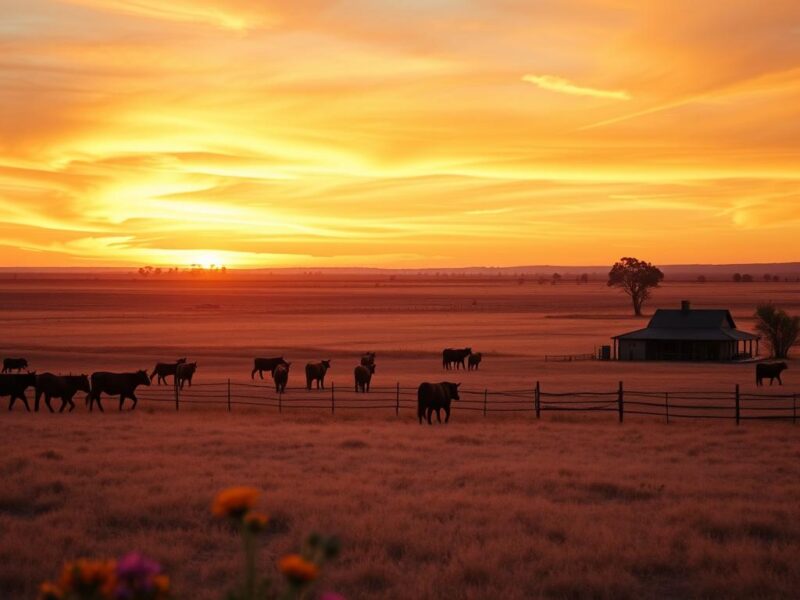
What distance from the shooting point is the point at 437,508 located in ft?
42.1

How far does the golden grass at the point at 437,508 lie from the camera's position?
990 cm

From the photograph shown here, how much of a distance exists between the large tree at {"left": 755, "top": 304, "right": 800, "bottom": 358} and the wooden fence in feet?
71.6

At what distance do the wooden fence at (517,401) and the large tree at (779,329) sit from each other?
21829 mm

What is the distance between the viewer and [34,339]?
63438 millimetres

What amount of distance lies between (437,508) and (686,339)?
44592 millimetres

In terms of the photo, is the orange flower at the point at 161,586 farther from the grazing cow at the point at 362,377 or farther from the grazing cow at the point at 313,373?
the grazing cow at the point at 313,373

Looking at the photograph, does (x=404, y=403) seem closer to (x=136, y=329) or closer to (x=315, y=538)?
(x=315, y=538)

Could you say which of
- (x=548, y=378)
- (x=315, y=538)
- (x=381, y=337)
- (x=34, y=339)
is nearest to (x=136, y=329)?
(x=34, y=339)

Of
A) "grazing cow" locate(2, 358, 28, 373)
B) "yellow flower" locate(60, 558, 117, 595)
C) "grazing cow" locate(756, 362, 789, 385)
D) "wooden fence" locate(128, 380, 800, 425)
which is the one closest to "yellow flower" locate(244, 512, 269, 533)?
"yellow flower" locate(60, 558, 117, 595)

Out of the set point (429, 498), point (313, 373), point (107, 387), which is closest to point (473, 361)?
point (313, 373)

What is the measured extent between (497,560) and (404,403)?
2097 cm

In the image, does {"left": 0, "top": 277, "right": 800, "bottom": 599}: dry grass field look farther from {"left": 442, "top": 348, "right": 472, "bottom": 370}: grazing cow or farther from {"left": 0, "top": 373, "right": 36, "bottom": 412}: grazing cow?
{"left": 442, "top": 348, "right": 472, "bottom": 370}: grazing cow

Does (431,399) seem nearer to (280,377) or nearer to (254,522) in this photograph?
(280,377)

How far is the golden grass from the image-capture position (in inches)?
390
